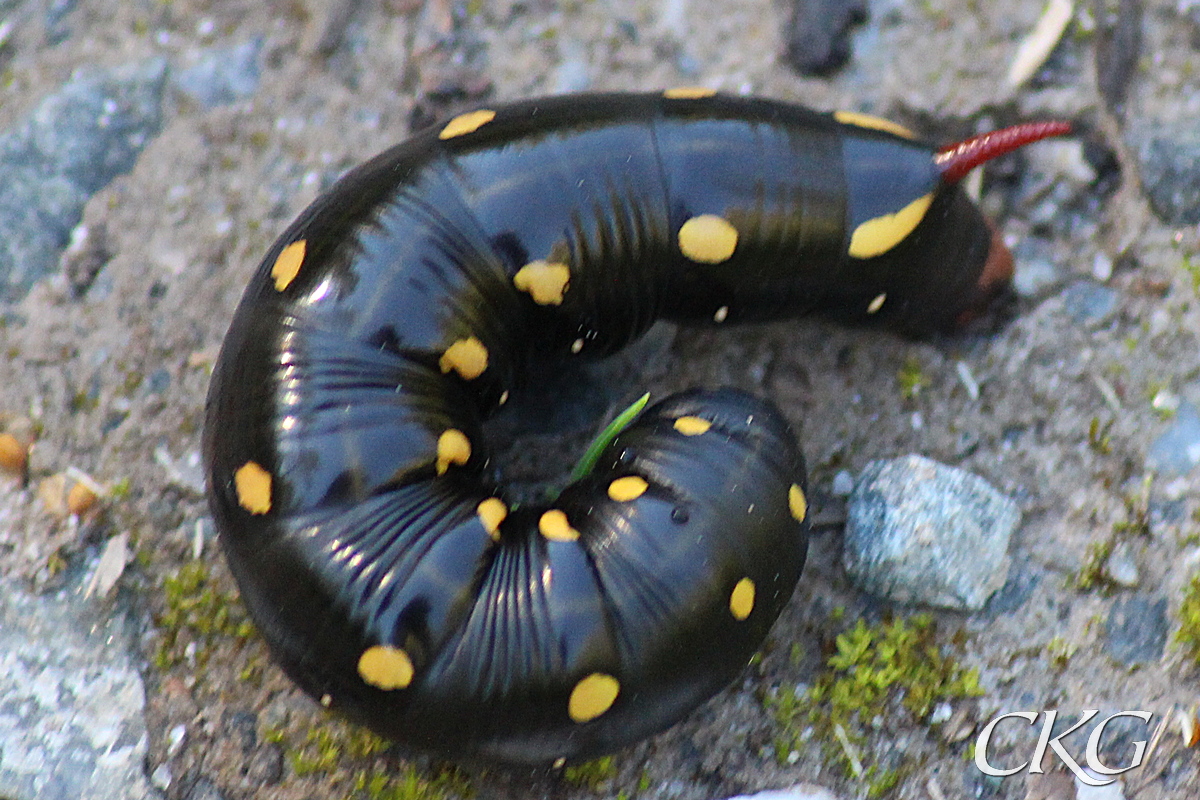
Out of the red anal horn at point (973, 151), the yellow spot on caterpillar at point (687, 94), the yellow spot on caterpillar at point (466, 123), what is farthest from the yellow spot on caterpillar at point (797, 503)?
the yellow spot on caterpillar at point (466, 123)

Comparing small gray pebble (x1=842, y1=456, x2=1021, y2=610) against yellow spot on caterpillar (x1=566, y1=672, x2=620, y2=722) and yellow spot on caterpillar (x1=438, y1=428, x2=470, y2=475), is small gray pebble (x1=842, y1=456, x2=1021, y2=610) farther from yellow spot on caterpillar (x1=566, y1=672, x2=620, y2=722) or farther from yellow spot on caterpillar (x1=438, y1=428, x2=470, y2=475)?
yellow spot on caterpillar (x1=438, y1=428, x2=470, y2=475)

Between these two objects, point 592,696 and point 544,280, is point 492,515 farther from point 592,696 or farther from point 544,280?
point 544,280

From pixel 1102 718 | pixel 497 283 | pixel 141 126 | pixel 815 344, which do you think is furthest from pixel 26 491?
pixel 1102 718

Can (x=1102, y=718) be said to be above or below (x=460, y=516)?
below

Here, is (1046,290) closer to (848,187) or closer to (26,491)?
(848,187)

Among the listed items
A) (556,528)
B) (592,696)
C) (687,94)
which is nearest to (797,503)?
(556,528)

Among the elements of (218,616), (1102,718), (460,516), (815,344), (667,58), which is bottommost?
(1102,718)

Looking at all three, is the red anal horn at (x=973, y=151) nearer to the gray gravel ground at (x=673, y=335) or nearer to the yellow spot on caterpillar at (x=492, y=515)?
the gray gravel ground at (x=673, y=335)
